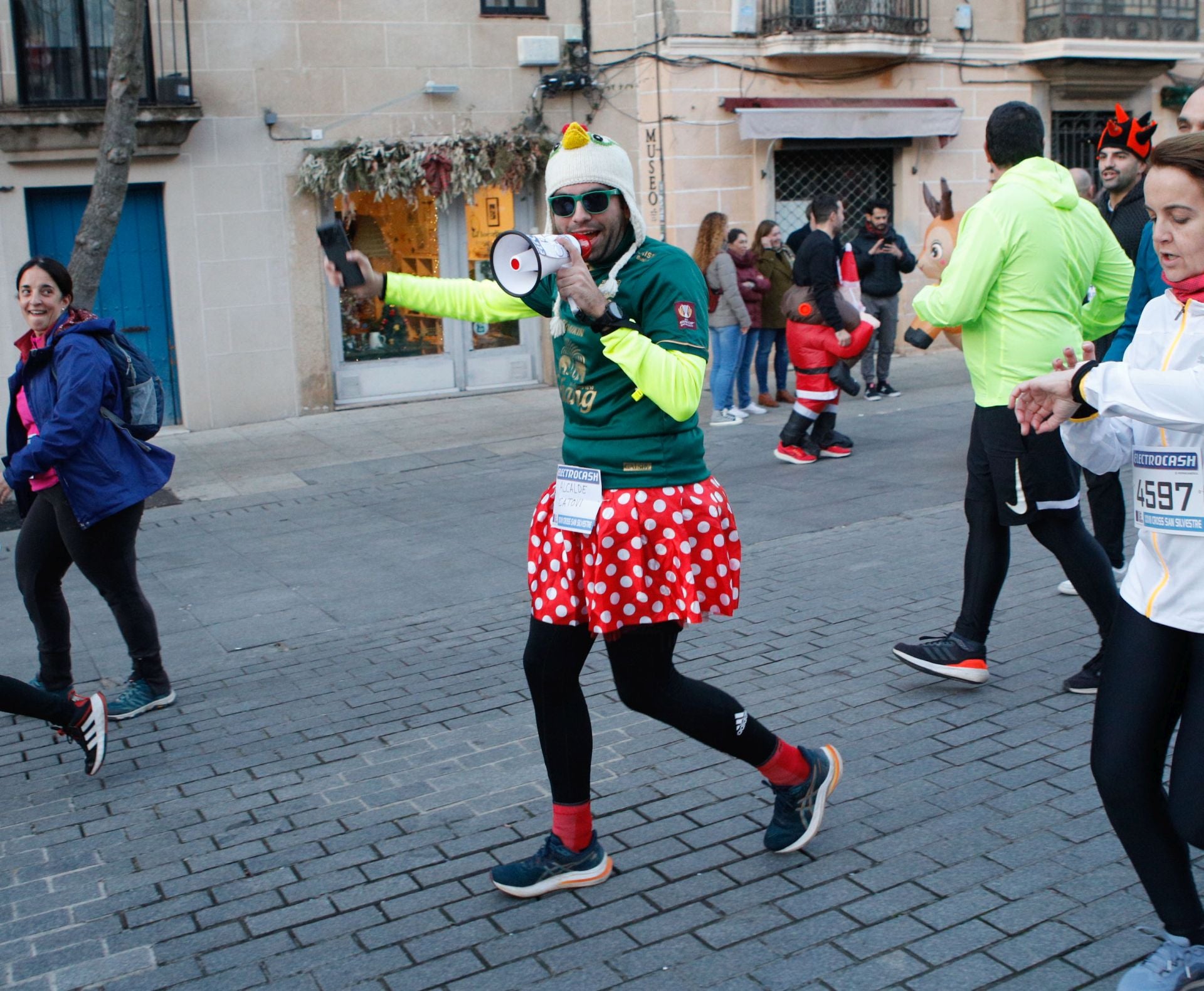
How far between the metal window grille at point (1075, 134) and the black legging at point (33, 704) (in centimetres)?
1655

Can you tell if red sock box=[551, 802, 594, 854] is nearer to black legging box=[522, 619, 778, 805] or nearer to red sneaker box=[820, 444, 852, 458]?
black legging box=[522, 619, 778, 805]

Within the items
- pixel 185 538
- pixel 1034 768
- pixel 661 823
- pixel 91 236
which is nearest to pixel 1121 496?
pixel 1034 768

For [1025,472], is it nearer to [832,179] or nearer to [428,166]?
[428,166]

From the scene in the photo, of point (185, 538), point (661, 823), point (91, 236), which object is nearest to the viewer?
point (661, 823)

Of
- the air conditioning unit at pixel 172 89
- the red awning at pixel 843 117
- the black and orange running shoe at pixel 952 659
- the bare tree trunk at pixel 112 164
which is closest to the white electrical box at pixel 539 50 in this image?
the red awning at pixel 843 117

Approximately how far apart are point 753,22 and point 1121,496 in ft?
36.5

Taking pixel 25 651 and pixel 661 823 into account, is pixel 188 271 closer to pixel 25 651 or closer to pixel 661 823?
pixel 25 651

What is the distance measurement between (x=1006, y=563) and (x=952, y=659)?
418mm

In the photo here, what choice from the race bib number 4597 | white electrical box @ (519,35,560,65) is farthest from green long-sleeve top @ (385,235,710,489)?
white electrical box @ (519,35,560,65)

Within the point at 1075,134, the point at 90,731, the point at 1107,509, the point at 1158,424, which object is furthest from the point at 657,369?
the point at 1075,134

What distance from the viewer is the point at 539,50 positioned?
47.6ft

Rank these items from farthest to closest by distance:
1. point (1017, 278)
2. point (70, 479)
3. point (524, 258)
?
point (70, 479), point (1017, 278), point (524, 258)

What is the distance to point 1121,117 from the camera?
5.91 m

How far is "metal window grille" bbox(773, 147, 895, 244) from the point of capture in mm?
16406
